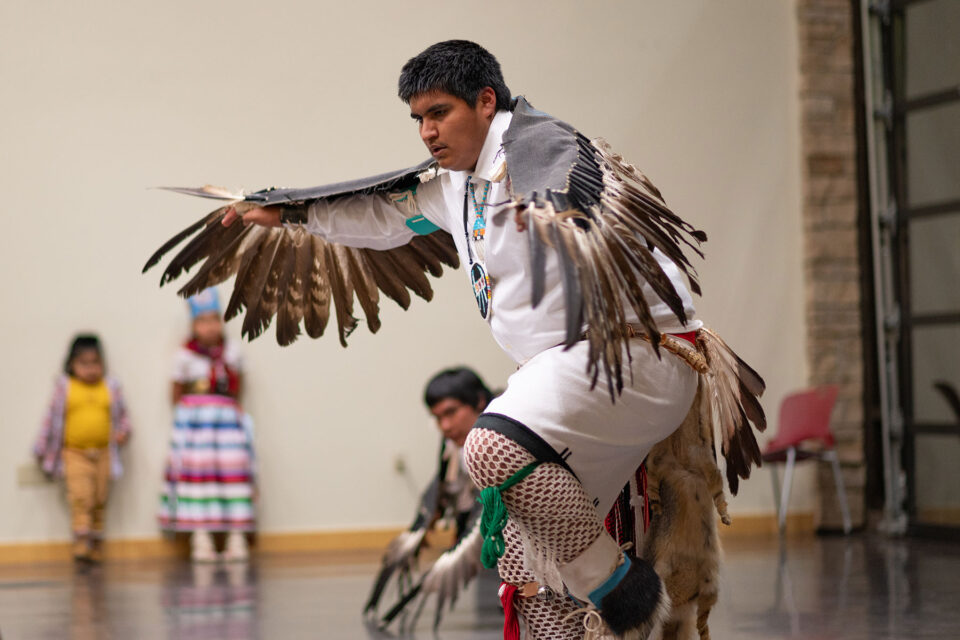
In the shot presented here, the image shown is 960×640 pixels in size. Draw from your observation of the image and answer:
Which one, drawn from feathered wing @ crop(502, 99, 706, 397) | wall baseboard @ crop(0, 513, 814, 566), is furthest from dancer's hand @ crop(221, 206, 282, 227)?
wall baseboard @ crop(0, 513, 814, 566)

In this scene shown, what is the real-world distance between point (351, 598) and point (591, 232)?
3.12m

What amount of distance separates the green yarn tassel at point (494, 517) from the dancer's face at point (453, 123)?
2.11ft

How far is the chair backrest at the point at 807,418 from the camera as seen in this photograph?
6.42 meters

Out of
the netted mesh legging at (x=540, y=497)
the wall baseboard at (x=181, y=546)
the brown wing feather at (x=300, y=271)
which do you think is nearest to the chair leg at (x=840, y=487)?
the wall baseboard at (x=181, y=546)

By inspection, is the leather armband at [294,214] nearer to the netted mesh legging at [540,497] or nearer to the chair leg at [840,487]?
the netted mesh legging at [540,497]

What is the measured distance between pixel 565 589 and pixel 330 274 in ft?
3.50

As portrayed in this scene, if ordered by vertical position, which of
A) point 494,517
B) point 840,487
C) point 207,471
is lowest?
point 840,487

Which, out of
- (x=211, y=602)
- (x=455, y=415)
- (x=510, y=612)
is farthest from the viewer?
(x=211, y=602)

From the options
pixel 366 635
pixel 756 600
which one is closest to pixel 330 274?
pixel 366 635

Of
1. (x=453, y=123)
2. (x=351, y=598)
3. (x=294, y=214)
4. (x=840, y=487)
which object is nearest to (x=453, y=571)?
(x=351, y=598)

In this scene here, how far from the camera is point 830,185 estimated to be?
7.36 metres

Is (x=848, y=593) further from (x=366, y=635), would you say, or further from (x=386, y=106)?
(x=386, y=106)

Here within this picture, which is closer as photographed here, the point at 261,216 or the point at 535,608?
the point at 535,608

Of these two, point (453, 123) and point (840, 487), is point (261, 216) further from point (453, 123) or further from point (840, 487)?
point (840, 487)
